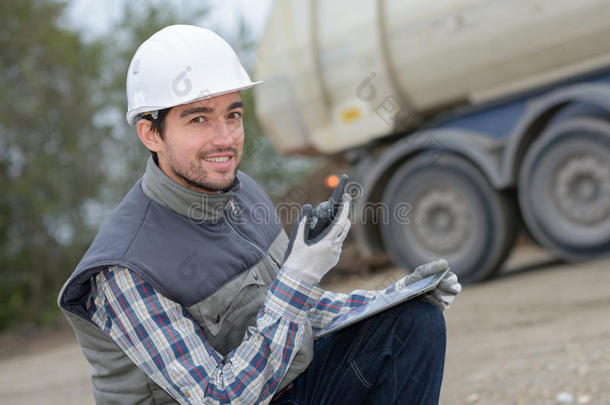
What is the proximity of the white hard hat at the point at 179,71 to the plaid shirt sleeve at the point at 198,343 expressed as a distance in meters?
0.56

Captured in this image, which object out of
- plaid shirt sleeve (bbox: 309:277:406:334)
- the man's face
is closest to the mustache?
the man's face

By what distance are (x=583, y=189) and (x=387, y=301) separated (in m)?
4.06

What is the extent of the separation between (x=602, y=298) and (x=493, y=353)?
110cm

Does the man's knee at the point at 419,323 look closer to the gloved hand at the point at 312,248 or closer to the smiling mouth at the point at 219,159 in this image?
the gloved hand at the point at 312,248

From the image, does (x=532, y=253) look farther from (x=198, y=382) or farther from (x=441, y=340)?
(x=198, y=382)

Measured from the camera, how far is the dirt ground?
322cm

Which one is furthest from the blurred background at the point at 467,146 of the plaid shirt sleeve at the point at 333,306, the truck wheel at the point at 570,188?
the plaid shirt sleeve at the point at 333,306

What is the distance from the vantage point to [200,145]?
7.08ft

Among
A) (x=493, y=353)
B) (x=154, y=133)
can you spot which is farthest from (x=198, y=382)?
(x=493, y=353)

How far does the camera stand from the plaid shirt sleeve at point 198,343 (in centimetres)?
190

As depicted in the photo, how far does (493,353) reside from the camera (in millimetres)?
3961

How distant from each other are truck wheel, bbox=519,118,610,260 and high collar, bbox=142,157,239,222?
162 inches

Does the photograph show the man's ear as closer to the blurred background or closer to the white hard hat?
the white hard hat

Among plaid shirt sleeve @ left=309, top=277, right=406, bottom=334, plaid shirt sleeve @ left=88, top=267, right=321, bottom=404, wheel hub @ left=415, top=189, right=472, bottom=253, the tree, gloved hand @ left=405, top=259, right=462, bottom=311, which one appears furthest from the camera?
the tree
